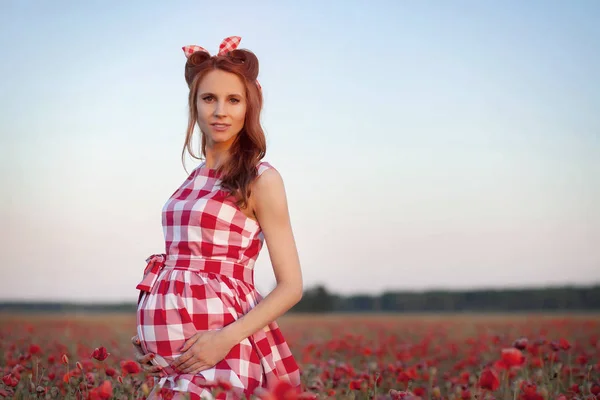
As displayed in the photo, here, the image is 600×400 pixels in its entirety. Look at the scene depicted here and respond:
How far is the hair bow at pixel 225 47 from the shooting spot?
3.15 m

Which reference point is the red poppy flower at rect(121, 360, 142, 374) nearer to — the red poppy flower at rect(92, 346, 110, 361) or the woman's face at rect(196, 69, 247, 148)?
the red poppy flower at rect(92, 346, 110, 361)

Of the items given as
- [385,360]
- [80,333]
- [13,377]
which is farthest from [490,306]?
[13,377]

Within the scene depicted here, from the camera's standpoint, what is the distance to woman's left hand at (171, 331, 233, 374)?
2.67 m

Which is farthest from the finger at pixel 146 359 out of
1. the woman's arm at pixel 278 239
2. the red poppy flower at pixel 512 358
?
the red poppy flower at pixel 512 358

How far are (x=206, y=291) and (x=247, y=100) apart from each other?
85 centimetres

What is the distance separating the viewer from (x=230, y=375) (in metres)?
2.70

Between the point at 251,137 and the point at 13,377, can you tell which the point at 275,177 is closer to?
the point at 251,137

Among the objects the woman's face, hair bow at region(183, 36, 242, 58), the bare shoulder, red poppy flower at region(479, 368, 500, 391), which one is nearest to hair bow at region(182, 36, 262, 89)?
hair bow at region(183, 36, 242, 58)

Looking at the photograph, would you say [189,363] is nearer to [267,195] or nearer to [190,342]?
[190,342]

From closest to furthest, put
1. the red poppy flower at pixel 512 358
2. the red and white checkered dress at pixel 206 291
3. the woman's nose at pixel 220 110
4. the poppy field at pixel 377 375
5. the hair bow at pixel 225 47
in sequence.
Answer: the red poppy flower at pixel 512 358, the poppy field at pixel 377 375, the red and white checkered dress at pixel 206 291, the woman's nose at pixel 220 110, the hair bow at pixel 225 47

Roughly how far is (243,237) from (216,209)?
17cm

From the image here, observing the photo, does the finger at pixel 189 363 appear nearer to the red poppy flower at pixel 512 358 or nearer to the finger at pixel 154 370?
the finger at pixel 154 370

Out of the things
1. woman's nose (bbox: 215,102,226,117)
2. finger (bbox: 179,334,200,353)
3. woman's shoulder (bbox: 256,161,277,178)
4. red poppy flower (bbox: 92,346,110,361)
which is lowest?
red poppy flower (bbox: 92,346,110,361)

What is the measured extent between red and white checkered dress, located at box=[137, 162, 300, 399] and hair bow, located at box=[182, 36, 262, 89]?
1.84 ft
